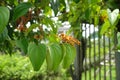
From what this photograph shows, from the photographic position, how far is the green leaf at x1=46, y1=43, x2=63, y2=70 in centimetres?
78

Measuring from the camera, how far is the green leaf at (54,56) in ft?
2.55

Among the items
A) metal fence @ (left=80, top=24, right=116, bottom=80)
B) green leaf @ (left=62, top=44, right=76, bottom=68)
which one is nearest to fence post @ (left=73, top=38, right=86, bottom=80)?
metal fence @ (left=80, top=24, right=116, bottom=80)

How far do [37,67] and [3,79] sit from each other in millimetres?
3327

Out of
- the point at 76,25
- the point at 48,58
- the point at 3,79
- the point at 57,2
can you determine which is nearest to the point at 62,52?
the point at 48,58

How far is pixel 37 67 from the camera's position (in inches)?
28.3

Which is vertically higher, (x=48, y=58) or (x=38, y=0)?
(x=38, y=0)

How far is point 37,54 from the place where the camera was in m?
0.73

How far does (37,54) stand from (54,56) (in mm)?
58

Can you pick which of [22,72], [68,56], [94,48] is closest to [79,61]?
[94,48]

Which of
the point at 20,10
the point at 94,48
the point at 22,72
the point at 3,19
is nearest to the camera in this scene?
the point at 3,19

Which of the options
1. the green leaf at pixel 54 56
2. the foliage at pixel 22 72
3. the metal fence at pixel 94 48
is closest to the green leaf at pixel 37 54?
the green leaf at pixel 54 56

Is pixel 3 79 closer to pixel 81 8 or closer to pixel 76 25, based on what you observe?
pixel 76 25

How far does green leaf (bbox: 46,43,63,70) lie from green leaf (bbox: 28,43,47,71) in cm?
3

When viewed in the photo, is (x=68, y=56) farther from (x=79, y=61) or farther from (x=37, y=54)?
(x=79, y=61)
